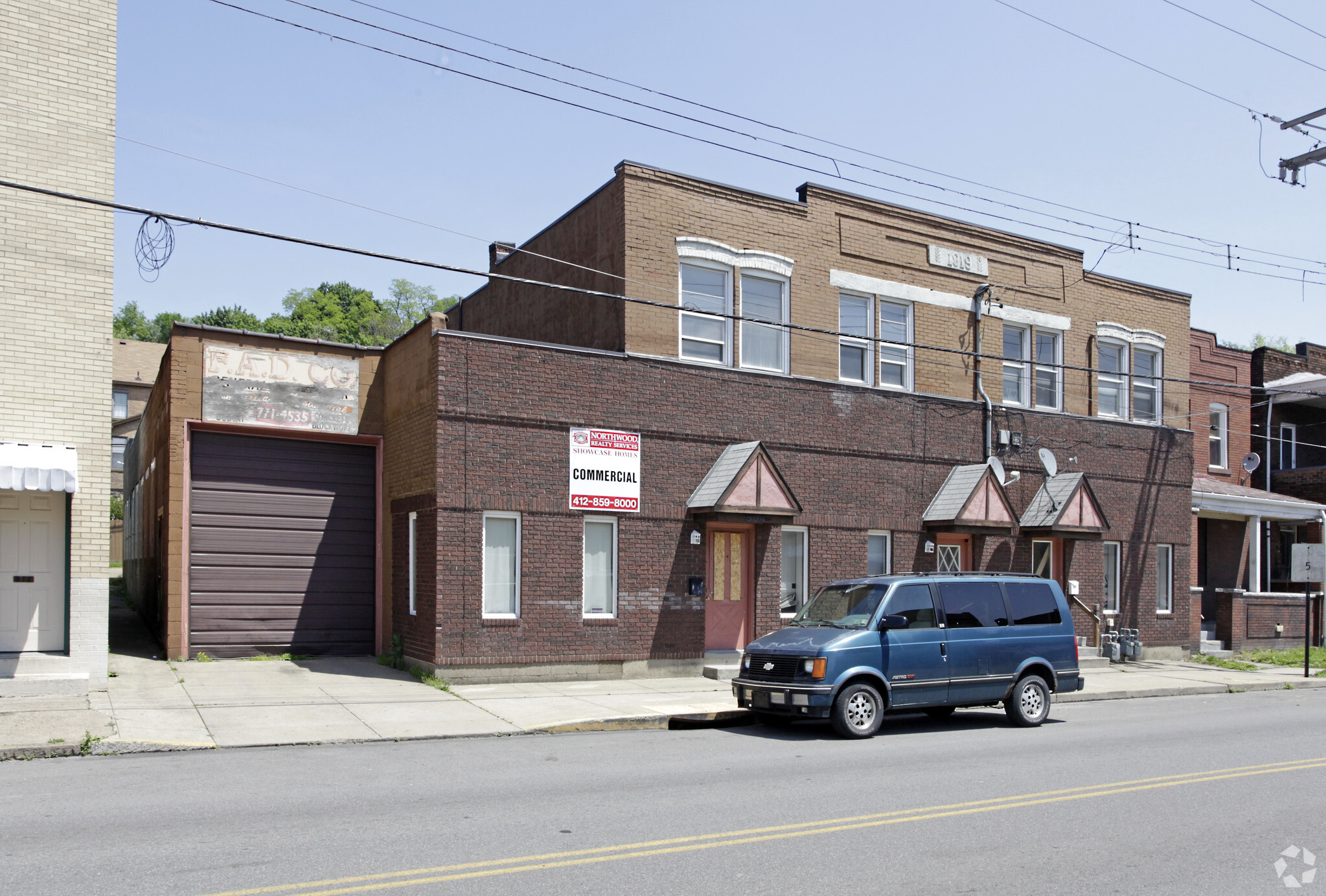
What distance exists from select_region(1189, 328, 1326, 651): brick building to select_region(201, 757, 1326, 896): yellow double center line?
18.7m

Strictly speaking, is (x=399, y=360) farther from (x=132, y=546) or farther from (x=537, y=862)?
(x=132, y=546)

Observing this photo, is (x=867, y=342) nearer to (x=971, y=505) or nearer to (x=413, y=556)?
(x=971, y=505)

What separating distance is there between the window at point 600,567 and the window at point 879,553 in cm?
553

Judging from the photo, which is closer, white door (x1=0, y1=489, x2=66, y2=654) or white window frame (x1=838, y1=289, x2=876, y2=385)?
white door (x1=0, y1=489, x2=66, y2=654)

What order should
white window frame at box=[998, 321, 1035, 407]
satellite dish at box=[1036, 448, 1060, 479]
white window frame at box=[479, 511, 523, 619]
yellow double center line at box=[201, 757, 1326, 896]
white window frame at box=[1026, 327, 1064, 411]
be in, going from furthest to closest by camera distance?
white window frame at box=[1026, 327, 1064, 411] → white window frame at box=[998, 321, 1035, 407] → satellite dish at box=[1036, 448, 1060, 479] → white window frame at box=[479, 511, 523, 619] → yellow double center line at box=[201, 757, 1326, 896]

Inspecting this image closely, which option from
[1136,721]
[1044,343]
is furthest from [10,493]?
[1044,343]

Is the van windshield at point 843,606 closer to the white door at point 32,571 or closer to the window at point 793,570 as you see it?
the window at point 793,570

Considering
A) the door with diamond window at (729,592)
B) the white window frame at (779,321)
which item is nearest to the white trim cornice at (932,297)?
the white window frame at (779,321)

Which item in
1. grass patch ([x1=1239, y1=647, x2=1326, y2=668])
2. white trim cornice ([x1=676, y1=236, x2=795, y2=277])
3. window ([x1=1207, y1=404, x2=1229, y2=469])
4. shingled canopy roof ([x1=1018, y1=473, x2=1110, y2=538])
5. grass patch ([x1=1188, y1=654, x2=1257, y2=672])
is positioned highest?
white trim cornice ([x1=676, y1=236, x2=795, y2=277])

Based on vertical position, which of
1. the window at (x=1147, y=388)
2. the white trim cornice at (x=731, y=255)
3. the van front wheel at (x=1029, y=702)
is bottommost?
the van front wheel at (x=1029, y=702)

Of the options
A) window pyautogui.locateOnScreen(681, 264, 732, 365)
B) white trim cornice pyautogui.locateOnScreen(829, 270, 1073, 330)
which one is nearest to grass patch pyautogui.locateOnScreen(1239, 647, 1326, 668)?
white trim cornice pyautogui.locateOnScreen(829, 270, 1073, 330)

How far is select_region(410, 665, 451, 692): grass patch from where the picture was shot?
15930 mm

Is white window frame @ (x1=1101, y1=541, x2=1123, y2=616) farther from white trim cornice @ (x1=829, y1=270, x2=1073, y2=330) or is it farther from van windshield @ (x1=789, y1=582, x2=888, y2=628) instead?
van windshield @ (x1=789, y1=582, x2=888, y2=628)

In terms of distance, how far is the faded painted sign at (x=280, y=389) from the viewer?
1759 cm
